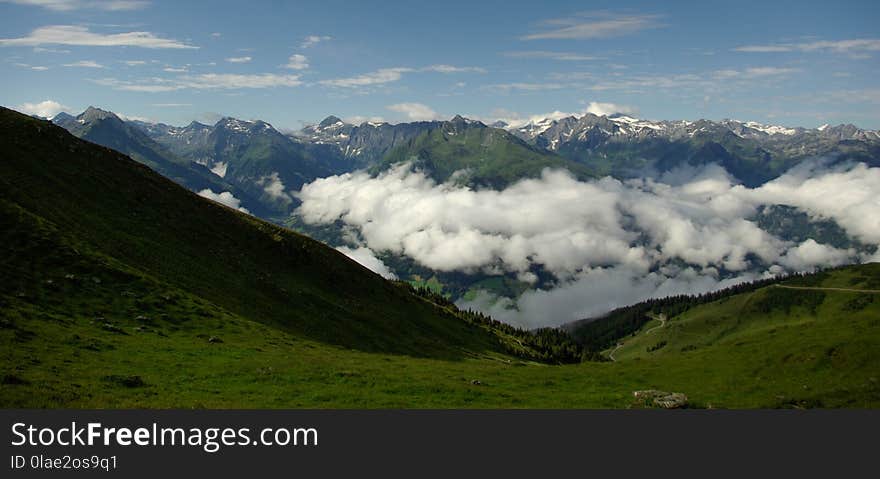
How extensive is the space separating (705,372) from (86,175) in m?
91.3

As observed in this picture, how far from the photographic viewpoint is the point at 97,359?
111 feet

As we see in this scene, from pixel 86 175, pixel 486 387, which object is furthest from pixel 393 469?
pixel 86 175

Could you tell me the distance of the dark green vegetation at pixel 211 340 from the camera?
32.2m

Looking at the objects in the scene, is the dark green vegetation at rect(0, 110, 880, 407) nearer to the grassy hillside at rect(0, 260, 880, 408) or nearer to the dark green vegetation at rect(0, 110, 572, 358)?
the grassy hillside at rect(0, 260, 880, 408)

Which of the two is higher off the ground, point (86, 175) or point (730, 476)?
point (86, 175)

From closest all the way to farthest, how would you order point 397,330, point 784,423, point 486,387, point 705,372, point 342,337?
point 784,423
point 486,387
point 705,372
point 342,337
point 397,330

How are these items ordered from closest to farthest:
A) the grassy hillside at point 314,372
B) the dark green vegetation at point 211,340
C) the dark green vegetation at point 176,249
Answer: the grassy hillside at point 314,372 → the dark green vegetation at point 211,340 → the dark green vegetation at point 176,249

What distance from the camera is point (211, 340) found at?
45562 mm

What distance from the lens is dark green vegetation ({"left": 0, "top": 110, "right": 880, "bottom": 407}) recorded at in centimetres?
3216

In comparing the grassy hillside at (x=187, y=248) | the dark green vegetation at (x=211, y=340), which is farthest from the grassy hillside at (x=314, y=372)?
the grassy hillside at (x=187, y=248)

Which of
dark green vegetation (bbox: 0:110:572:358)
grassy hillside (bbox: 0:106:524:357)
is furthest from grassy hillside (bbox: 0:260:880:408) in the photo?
grassy hillside (bbox: 0:106:524:357)

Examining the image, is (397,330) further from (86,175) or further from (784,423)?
(784,423)

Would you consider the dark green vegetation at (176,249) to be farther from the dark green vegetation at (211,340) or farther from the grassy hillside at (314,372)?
the grassy hillside at (314,372)

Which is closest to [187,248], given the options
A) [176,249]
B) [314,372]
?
[176,249]
